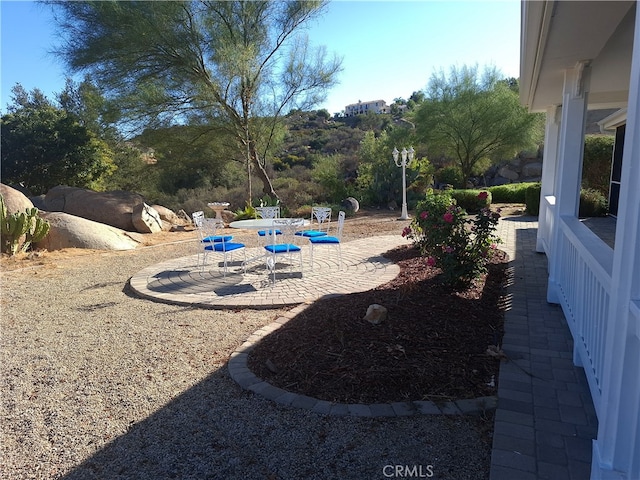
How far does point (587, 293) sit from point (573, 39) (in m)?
2.08

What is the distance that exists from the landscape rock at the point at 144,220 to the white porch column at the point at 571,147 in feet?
32.4

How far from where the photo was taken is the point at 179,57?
12.9 m

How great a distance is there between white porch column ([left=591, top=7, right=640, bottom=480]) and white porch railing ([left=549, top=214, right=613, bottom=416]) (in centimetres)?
46

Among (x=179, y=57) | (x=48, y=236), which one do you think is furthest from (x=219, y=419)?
(x=179, y=57)

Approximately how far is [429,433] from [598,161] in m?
14.6

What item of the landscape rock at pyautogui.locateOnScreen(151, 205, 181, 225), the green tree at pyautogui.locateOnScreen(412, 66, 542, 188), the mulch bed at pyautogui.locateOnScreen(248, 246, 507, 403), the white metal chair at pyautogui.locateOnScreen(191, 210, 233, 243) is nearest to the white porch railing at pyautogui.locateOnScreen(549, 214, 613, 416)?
the mulch bed at pyautogui.locateOnScreen(248, 246, 507, 403)

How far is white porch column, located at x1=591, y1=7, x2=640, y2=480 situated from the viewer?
1.59 m

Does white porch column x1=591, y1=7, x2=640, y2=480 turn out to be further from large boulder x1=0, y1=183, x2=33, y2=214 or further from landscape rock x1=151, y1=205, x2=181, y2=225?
landscape rock x1=151, y1=205, x2=181, y2=225

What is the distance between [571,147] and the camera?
427 cm

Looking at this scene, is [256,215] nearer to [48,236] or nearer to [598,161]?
[48,236]

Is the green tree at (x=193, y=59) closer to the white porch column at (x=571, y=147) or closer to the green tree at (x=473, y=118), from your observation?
the green tree at (x=473, y=118)

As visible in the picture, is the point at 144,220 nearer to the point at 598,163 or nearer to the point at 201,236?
the point at 201,236

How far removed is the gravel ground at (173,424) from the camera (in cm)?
218

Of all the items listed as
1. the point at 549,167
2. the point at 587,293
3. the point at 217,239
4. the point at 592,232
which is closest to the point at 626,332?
the point at 587,293
